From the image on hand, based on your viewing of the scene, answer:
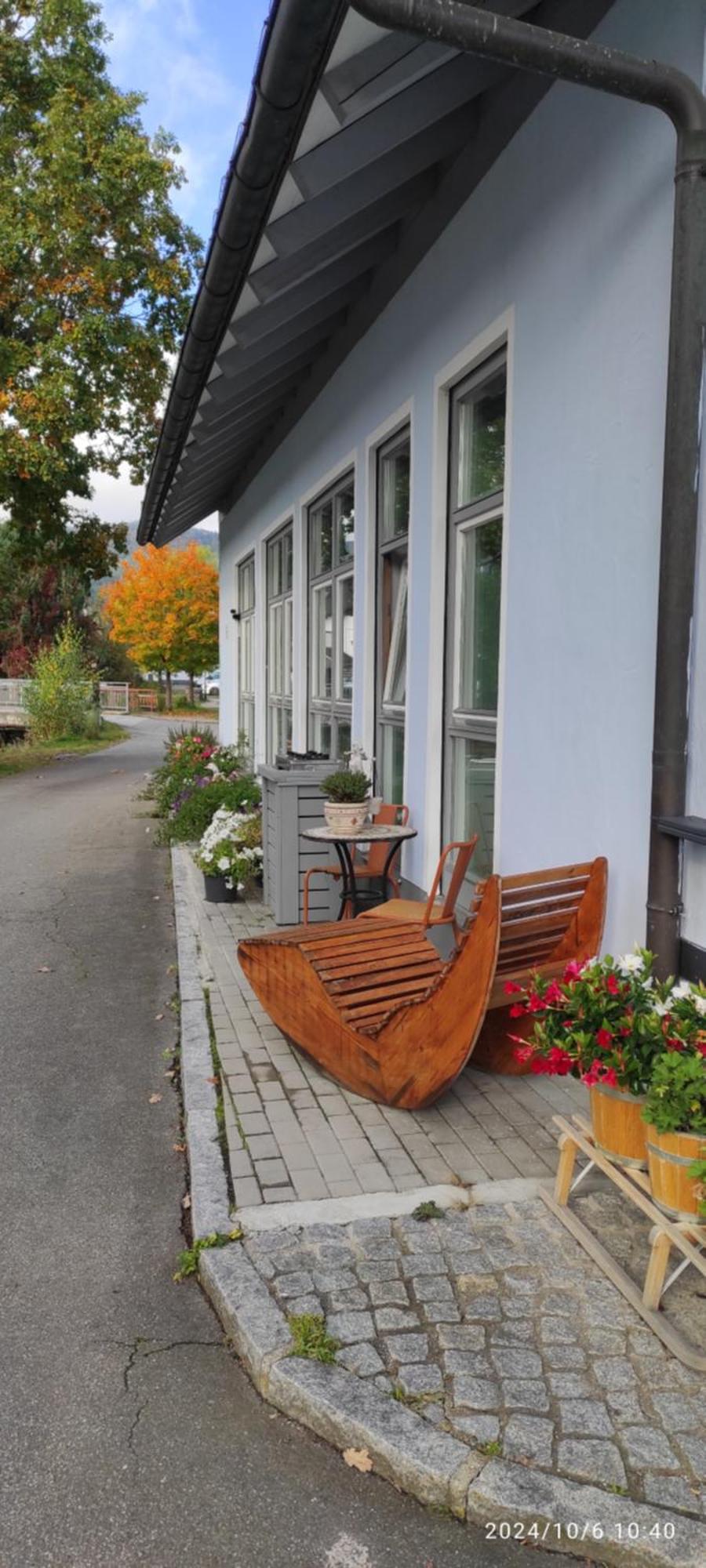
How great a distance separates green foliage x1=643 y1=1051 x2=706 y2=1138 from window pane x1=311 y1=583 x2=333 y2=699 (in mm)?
6068

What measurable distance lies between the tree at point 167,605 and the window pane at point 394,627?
124 feet

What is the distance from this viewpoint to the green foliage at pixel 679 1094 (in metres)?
2.38

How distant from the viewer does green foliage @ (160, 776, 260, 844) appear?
29.2 ft

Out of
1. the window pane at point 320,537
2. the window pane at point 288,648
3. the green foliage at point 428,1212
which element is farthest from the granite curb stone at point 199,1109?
the window pane at point 288,648

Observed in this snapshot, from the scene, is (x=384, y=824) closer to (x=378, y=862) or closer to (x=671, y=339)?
(x=378, y=862)

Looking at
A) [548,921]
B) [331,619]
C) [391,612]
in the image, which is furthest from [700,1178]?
[331,619]

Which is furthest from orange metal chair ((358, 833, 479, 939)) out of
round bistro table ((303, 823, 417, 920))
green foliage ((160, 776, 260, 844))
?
green foliage ((160, 776, 260, 844))

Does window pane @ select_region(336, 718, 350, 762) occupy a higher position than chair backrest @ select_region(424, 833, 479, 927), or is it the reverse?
window pane @ select_region(336, 718, 350, 762)

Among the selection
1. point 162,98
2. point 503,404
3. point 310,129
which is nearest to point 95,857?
point 503,404

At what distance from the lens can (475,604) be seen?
509 centimetres

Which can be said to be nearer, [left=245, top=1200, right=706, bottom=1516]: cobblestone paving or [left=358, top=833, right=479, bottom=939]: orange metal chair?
[left=245, top=1200, right=706, bottom=1516]: cobblestone paving

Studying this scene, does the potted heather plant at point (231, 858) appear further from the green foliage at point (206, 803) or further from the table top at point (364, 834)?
the table top at point (364, 834)

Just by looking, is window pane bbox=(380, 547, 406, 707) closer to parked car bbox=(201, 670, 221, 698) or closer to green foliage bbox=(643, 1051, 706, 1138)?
green foliage bbox=(643, 1051, 706, 1138)

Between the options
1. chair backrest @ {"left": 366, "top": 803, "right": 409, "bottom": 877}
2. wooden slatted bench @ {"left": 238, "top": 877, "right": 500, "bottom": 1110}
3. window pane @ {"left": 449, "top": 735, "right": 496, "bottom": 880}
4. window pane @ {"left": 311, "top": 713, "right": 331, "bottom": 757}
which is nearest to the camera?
wooden slatted bench @ {"left": 238, "top": 877, "right": 500, "bottom": 1110}
